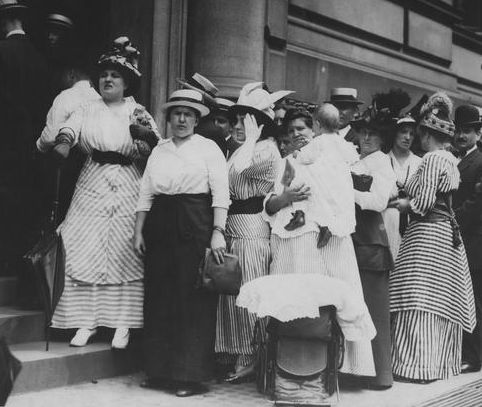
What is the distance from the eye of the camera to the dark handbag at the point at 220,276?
5449 mm

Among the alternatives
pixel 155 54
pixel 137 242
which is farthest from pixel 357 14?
pixel 137 242

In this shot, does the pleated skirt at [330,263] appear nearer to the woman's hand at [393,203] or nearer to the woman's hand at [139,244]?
the woman's hand at [393,203]

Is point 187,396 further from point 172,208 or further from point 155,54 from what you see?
point 155,54

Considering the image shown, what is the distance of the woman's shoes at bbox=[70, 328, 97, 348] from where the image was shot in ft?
18.5

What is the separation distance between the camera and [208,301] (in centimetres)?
558

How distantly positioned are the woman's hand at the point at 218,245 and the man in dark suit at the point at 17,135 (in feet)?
5.57

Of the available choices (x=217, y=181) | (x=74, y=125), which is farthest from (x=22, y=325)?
(x=217, y=181)

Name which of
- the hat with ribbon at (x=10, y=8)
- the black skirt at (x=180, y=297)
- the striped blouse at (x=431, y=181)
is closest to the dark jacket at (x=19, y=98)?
the hat with ribbon at (x=10, y=8)

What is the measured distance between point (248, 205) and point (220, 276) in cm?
74

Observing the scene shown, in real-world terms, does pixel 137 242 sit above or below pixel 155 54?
below

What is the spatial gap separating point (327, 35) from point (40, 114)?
14.5 ft

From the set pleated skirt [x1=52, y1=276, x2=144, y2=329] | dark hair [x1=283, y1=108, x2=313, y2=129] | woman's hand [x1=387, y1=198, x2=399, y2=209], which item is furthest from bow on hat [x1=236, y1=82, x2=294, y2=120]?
pleated skirt [x1=52, y1=276, x2=144, y2=329]

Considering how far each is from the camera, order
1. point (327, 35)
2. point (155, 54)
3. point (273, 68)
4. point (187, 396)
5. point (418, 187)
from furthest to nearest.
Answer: point (327, 35)
point (273, 68)
point (155, 54)
point (418, 187)
point (187, 396)

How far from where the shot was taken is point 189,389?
5.48 metres
